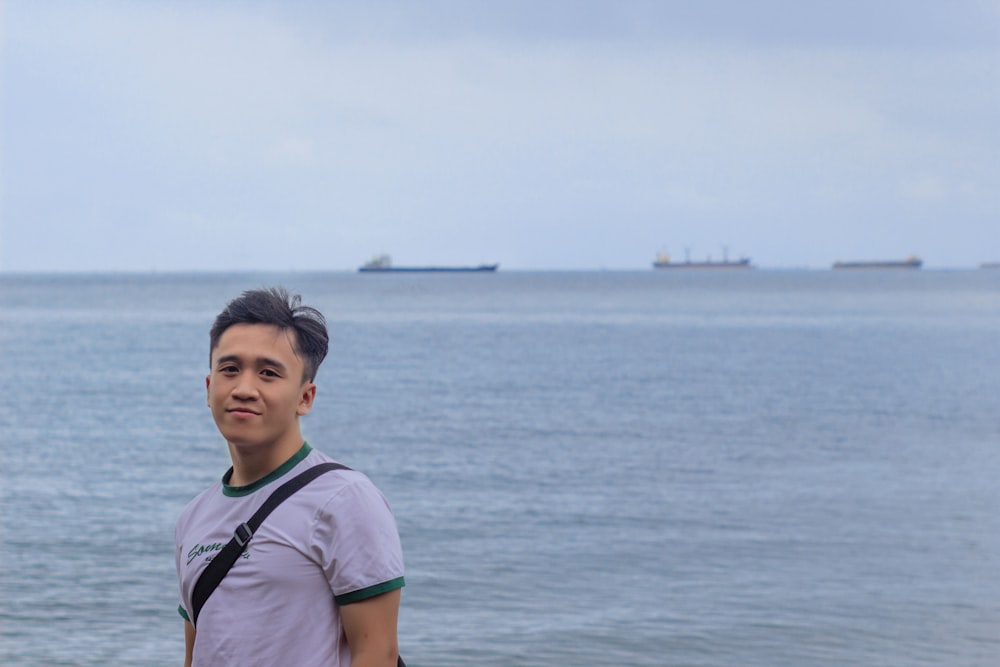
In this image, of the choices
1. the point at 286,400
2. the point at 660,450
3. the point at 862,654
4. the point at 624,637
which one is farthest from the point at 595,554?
the point at 286,400

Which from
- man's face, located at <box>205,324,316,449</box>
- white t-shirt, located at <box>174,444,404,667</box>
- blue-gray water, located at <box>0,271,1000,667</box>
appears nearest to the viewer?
white t-shirt, located at <box>174,444,404,667</box>

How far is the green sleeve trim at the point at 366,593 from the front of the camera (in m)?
2.55

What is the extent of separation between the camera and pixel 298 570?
8.41ft

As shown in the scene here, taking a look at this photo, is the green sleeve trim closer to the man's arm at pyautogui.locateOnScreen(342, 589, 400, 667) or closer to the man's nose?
the man's arm at pyautogui.locateOnScreen(342, 589, 400, 667)

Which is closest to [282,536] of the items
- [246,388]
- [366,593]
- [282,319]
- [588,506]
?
[366,593]

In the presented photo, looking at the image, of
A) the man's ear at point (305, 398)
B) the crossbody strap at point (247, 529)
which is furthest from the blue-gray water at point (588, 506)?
the crossbody strap at point (247, 529)

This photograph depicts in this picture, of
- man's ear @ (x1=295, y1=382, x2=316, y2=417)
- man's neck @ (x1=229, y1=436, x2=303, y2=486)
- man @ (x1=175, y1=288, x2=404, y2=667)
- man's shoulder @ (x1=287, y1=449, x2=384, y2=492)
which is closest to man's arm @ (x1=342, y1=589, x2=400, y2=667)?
man @ (x1=175, y1=288, x2=404, y2=667)

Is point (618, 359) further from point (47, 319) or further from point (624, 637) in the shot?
point (47, 319)

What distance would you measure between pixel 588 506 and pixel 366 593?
16926mm

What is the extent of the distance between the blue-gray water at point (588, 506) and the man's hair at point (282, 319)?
8.90 metres

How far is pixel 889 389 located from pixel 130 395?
26489 mm

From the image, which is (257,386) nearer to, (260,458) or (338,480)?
(260,458)

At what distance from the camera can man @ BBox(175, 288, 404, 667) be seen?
2547 mm

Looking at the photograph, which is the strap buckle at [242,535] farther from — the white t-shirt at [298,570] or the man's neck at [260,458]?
the man's neck at [260,458]
